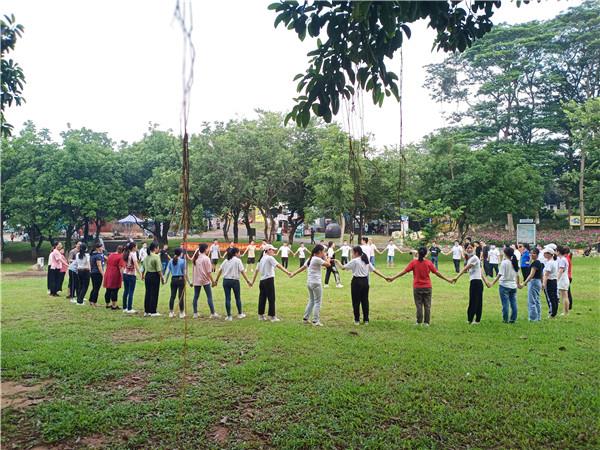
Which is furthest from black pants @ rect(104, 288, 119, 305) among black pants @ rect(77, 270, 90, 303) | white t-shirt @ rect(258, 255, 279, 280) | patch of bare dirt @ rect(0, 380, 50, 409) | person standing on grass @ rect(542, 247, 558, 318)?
person standing on grass @ rect(542, 247, 558, 318)

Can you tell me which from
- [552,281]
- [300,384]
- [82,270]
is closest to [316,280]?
[300,384]

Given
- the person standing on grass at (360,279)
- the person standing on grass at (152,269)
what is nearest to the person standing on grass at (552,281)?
the person standing on grass at (360,279)

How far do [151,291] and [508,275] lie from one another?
285 inches

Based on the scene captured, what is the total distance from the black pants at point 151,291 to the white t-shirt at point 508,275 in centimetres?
689

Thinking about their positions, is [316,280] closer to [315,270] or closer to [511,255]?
[315,270]

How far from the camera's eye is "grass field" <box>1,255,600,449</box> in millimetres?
4336

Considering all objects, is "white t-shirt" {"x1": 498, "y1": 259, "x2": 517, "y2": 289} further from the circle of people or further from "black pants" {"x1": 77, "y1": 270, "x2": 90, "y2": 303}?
"black pants" {"x1": 77, "y1": 270, "x2": 90, "y2": 303}

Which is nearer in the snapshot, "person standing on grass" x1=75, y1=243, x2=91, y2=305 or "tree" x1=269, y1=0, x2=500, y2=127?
"tree" x1=269, y1=0, x2=500, y2=127

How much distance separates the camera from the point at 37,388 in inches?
215

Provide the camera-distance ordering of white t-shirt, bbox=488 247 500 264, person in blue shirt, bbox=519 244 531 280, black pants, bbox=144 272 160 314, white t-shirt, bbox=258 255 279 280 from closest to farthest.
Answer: white t-shirt, bbox=258 255 279 280
black pants, bbox=144 272 160 314
person in blue shirt, bbox=519 244 531 280
white t-shirt, bbox=488 247 500 264

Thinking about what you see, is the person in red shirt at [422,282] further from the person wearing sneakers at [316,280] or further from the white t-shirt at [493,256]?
the white t-shirt at [493,256]

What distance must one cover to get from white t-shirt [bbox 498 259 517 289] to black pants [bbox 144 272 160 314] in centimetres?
689

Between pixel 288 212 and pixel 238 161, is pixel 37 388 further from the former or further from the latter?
pixel 288 212

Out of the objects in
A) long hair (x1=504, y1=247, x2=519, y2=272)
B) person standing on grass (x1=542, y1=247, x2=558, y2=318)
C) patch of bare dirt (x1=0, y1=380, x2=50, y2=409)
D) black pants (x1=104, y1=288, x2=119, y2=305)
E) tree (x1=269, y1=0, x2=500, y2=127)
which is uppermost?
tree (x1=269, y1=0, x2=500, y2=127)
